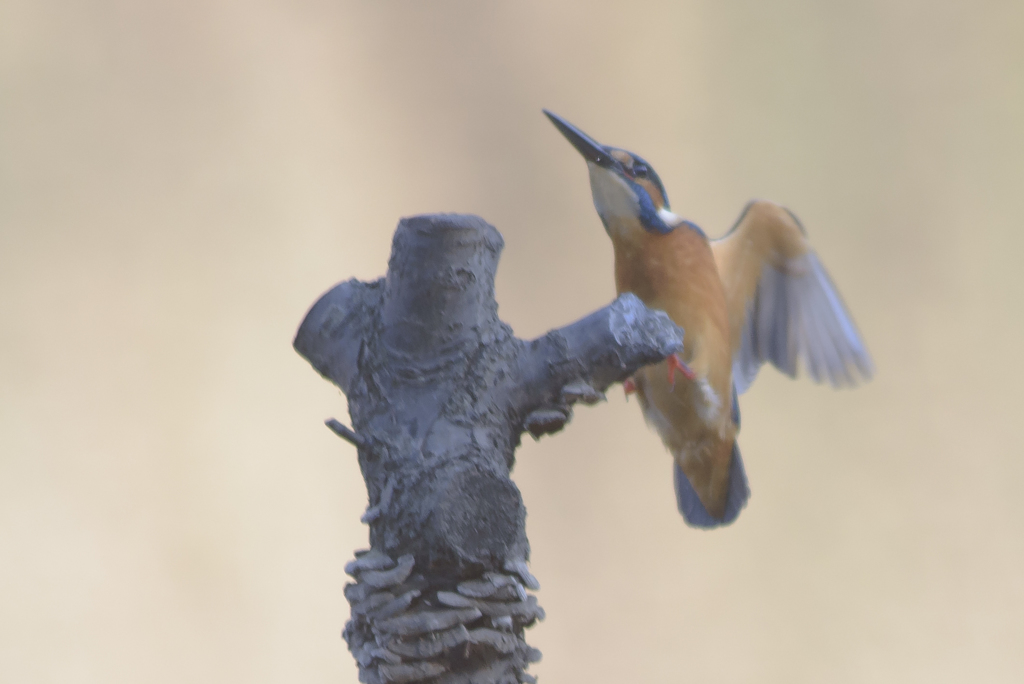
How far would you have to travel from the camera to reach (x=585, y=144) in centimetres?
69

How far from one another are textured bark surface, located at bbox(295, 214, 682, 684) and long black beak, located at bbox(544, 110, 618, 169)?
0.18m

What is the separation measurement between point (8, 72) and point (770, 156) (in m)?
0.91

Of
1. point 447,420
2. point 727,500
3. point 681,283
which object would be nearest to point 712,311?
point 681,283

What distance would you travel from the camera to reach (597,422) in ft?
3.75

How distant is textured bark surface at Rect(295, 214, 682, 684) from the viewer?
0.47 metres

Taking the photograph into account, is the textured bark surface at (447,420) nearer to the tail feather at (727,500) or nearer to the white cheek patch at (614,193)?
the white cheek patch at (614,193)

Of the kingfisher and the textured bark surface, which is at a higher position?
the kingfisher

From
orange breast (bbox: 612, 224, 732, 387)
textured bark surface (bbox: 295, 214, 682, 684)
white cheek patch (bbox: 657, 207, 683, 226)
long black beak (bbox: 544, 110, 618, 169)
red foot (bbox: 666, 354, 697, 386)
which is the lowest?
textured bark surface (bbox: 295, 214, 682, 684)

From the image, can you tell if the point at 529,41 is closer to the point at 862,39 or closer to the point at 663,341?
the point at 862,39

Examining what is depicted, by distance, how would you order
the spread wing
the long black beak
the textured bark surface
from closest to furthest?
the textured bark surface < the long black beak < the spread wing

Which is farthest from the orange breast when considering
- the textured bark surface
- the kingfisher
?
the textured bark surface

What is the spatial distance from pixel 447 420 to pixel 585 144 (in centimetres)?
29

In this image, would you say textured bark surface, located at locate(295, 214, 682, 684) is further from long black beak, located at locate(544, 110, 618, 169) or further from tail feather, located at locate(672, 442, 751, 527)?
tail feather, located at locate(672, 442, 751, 527)

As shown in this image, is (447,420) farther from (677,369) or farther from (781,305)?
(781,305)
